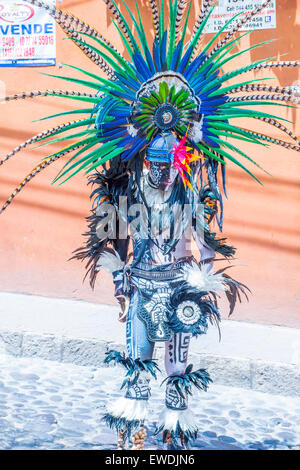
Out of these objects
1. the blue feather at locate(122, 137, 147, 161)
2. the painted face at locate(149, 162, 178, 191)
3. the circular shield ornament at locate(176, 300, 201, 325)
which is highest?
the blue feather at locate(122, 137, 147, 161)

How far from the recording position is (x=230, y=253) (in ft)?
10.6

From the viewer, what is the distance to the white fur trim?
3.12 metres

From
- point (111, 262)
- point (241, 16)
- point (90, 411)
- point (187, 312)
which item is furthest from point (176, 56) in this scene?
point (90, 411)

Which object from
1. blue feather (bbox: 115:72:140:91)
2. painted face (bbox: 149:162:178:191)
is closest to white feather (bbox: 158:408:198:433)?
painted face (bbox: 149:162:178:191)

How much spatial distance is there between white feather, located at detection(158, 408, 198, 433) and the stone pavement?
0.49 m

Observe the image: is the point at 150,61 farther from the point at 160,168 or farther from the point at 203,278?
the point at 203,278

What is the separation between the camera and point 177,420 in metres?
3.17

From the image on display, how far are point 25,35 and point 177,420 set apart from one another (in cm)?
377

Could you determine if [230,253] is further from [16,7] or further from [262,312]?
[16,7]

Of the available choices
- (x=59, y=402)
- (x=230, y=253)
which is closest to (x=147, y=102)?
(x=230, y=253)

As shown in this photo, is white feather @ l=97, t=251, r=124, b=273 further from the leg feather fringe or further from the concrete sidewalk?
the concrete sidewalk

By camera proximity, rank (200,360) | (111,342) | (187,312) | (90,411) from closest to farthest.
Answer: (187,312)
(90,411)
(200,360)
(111,342)

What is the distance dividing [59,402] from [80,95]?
2.33 meters

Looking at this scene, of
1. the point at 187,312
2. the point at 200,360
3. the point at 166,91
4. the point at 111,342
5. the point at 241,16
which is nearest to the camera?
the point at 166,91
